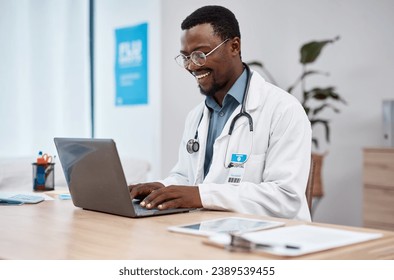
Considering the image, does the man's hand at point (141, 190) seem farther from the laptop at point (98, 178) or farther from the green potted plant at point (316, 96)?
the green potted plant at point (316, 96)

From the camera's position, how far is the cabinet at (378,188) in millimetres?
4176

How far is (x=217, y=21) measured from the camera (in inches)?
88.3

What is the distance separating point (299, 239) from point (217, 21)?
49.6 inches

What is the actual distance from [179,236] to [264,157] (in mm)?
800

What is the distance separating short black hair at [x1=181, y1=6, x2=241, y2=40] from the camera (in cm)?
223

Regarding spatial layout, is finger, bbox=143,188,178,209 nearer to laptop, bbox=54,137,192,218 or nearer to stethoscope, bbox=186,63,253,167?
laptop, bbox=54,137,192,218

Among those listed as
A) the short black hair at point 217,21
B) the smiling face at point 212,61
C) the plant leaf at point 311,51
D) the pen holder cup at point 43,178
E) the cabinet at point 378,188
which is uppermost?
the plant leaf at point 311,51

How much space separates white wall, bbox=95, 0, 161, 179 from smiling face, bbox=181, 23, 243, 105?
2428 mm

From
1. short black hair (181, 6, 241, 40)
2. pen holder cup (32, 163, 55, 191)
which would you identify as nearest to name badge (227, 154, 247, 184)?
short black hair (181, 6, 241, 40)

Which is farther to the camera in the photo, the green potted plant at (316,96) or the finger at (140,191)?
the green potted plant at (316,96)

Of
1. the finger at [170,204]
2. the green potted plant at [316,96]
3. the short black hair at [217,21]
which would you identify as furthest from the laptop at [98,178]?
the green potted plant at [316,96]

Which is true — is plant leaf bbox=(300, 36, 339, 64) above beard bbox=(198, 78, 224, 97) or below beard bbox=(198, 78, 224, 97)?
above

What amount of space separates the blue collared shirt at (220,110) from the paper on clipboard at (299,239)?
890 mm

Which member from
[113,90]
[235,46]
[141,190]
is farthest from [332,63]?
[141,190]
